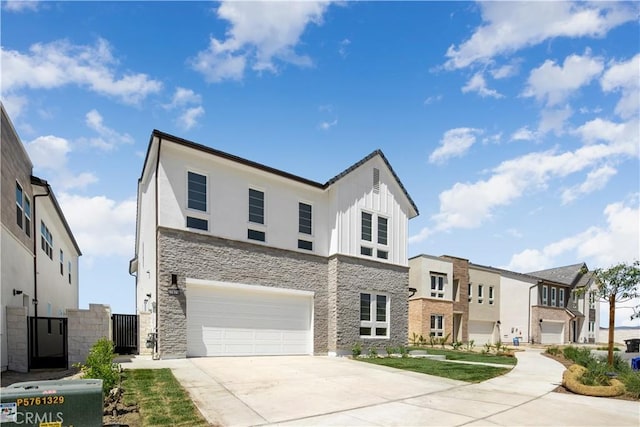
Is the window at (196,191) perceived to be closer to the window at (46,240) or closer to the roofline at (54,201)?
the roofline at (54,201)

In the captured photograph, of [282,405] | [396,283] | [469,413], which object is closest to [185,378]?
[282,405]

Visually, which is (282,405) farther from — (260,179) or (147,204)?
(147,204)

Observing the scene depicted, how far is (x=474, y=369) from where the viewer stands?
14922 millimetres

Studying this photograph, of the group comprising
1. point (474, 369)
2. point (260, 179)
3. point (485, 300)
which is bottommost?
point (485, 300)

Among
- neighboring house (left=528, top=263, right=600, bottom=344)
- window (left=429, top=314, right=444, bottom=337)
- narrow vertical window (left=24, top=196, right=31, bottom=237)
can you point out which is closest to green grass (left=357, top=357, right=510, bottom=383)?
narrow vertical window (left=24, top=196, right=31, bottom=237)

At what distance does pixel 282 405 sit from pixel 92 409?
4.02 m

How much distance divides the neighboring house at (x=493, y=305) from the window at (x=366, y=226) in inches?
494

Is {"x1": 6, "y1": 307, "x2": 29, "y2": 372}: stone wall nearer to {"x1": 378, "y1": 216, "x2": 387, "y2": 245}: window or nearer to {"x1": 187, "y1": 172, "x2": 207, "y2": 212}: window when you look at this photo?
{"x1": 187, "y1": 172, "x2": 207, "y2": 212}: window

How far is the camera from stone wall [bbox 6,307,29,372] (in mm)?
12680

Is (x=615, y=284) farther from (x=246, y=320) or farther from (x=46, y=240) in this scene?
(x=46, y=240)

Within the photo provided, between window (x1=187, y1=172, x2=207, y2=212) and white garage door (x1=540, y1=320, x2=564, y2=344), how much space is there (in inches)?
1510

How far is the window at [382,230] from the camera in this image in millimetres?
22062

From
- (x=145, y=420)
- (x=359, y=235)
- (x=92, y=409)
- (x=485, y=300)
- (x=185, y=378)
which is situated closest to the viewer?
(x=92, y=409)

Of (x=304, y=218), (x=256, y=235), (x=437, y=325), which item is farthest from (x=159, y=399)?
(x=437, y=325)
